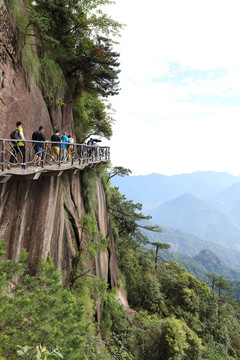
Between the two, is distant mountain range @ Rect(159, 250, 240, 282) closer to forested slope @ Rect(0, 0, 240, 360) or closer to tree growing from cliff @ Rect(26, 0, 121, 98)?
forested slope @ Rect(0, 0, 240, 360)

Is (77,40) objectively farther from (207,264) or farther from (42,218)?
(207,264)

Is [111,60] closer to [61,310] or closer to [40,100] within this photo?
[40,100]

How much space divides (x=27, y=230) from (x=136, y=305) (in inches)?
680

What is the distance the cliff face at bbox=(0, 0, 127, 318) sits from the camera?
6.23 metres

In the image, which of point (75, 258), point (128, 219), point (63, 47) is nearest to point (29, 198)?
point (75, 258)

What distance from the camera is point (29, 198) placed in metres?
6.85

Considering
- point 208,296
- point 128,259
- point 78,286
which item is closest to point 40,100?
point 78,286

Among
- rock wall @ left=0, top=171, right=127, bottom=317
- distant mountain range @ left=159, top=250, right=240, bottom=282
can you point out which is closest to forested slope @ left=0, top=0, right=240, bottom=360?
rock wall @ left=0, top=171, right=127, bottom=317

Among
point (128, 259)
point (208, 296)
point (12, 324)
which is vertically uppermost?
point (12, 324)

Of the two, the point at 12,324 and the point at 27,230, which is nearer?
the point at 12,324

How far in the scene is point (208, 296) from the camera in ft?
74.6

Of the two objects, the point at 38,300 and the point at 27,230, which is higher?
the point at 27,230

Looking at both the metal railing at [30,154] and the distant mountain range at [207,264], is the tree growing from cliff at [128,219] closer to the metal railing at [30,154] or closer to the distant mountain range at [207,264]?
the metal railing at [30,154]

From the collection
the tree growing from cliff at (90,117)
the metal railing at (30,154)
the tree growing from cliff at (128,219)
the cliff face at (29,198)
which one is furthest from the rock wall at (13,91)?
the tree growing from cliff at (128,219)
